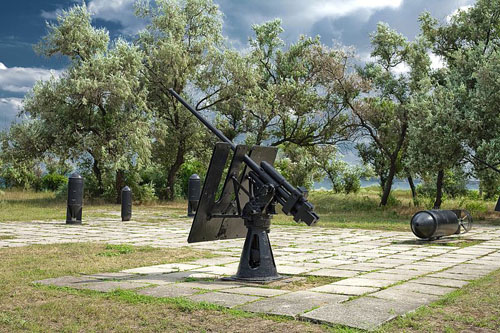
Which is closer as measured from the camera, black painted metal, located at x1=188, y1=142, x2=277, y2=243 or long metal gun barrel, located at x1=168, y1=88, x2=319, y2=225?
long metal gun barrel, located at x1=168, y1=88, x2=319, y2=225

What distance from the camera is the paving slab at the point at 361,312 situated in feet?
14.2

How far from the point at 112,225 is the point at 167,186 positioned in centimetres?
1365

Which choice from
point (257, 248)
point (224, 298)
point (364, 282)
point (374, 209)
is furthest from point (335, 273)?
point (374, 209)

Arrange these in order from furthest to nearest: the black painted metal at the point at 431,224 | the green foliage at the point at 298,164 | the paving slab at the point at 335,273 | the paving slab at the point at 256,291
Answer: the green foliage at the point at 298,164, the black painted metal at the point at 431,224, the paving slab at the point at 335,273, the paving slab at the point at 256,291

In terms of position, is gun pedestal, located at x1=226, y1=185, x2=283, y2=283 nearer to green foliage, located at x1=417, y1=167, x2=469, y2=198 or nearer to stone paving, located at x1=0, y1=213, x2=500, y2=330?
stone paving, located at x1=0, y1=213, x2=500, y2=330

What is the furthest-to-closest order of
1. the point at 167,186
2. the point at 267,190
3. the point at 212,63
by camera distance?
the point at 167,186, the point at 212,63, the point at 267,190

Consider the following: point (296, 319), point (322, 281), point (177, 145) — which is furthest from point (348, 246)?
point (177, 145)

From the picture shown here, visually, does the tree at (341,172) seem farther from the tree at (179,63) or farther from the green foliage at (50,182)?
the green foliage at (50,182)

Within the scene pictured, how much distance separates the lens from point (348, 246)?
34.3 feet

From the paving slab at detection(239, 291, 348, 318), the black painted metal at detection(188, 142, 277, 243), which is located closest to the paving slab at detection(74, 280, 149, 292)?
the black painted metal at detection(188, 142, 277, 243)

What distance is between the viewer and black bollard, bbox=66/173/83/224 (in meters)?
14.8

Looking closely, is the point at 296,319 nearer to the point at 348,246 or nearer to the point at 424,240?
the point at 348,246

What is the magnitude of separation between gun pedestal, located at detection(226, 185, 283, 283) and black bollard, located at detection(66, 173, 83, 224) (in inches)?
370

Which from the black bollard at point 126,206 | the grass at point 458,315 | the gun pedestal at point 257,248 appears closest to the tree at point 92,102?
the black bollard at point 126,206
